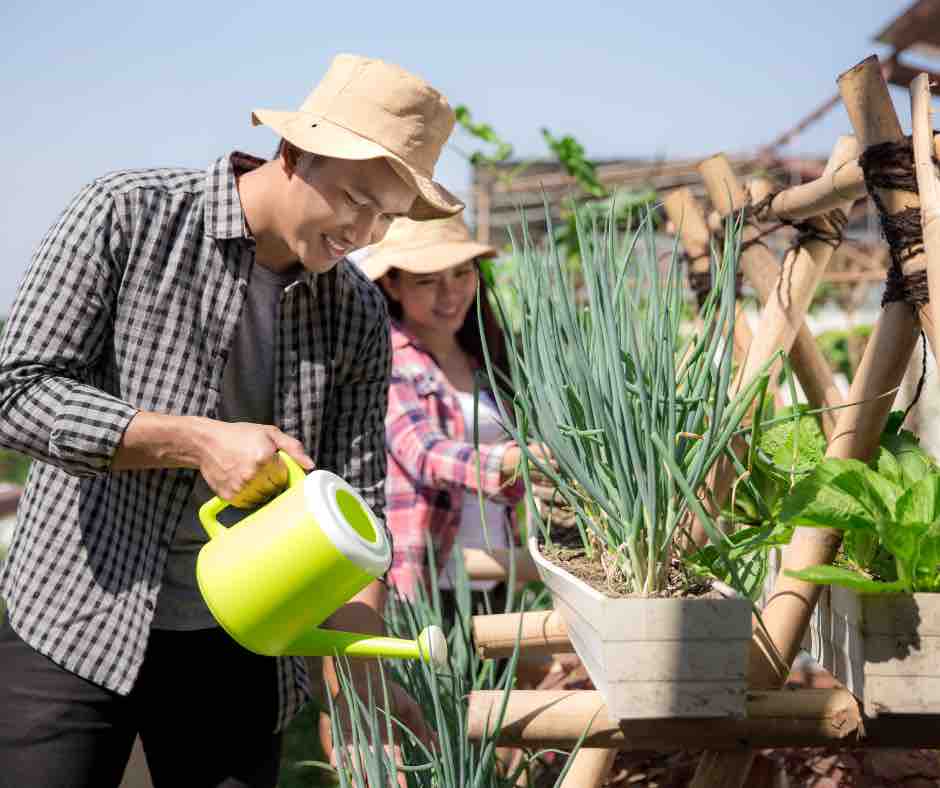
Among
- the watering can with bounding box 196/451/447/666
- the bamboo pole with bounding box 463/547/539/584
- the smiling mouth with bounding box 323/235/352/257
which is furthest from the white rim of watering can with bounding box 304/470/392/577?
the bamboo pole with bounding box 463/547/539/584

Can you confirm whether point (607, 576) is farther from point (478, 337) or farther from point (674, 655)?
point (478, 337)

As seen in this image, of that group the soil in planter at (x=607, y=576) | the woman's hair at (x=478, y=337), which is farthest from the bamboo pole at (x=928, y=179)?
the woman's hair at (x=478, y=337)

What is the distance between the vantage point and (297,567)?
108 centimetres

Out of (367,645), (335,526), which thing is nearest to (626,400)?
(335,526)

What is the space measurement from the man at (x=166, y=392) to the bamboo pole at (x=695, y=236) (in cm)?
58

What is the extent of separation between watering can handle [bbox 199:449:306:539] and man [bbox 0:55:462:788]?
0.03 m

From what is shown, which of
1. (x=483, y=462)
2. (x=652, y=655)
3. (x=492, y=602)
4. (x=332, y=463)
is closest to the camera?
(x=652, y=655)

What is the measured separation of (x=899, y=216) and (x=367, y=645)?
0.78m

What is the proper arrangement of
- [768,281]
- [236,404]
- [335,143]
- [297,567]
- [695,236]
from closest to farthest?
[297,567], [335,143], [236,404], [768,281], [695,236]

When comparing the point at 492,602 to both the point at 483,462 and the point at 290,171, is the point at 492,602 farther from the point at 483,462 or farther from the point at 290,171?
the point at 290,171

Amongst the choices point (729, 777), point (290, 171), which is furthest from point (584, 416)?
point (290, 171)

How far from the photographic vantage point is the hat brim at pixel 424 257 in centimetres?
245

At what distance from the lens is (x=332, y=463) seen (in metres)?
1.63

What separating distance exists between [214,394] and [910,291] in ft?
2.99
